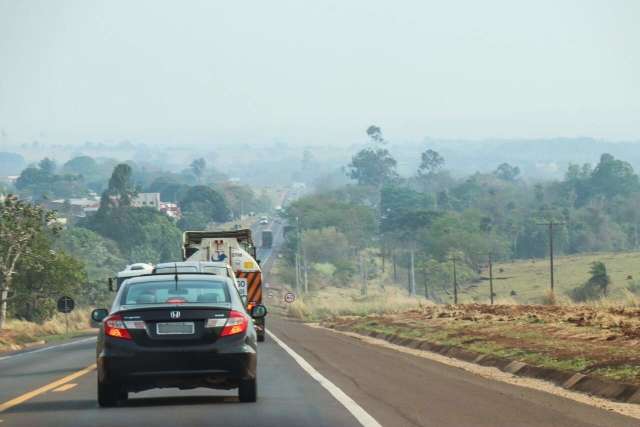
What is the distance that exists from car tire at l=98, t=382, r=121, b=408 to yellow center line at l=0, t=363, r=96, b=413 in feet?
4.13

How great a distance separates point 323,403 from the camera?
58.2 feet

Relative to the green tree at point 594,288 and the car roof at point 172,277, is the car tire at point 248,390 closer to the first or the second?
the car roof at point 172,277

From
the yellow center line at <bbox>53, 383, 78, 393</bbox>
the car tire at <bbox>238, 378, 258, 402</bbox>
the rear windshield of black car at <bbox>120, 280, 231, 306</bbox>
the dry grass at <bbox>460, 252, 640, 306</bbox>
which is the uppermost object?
the rear windshield of black car at <bbox>120, 280, 231, 306</bbox>

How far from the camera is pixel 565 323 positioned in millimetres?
33688

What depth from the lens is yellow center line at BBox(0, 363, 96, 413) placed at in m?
18.4

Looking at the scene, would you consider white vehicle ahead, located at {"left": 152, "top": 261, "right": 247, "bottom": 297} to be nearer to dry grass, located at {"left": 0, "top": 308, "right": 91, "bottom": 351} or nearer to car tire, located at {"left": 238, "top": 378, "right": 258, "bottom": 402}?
car tire, located at {"left": 238, "top": 378, "right": 258, "bottom": 402}

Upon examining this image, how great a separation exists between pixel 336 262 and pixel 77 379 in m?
153

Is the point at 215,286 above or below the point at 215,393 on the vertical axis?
above

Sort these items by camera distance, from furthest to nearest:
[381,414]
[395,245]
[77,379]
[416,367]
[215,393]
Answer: [395,245] < [416,367] < [77,379] < [215,393] < [381,414]

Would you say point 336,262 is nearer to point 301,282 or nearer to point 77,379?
point 301,282

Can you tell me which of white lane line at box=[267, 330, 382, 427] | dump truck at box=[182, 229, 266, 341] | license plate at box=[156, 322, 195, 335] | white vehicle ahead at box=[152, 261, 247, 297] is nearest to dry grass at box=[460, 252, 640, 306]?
dump truck at box=[182, 229, 266, 341]

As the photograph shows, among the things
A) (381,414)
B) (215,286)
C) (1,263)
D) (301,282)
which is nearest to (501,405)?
(381,414)

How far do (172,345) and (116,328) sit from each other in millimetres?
675

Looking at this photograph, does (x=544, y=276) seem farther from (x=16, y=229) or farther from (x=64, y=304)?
(x=64, y=304)
